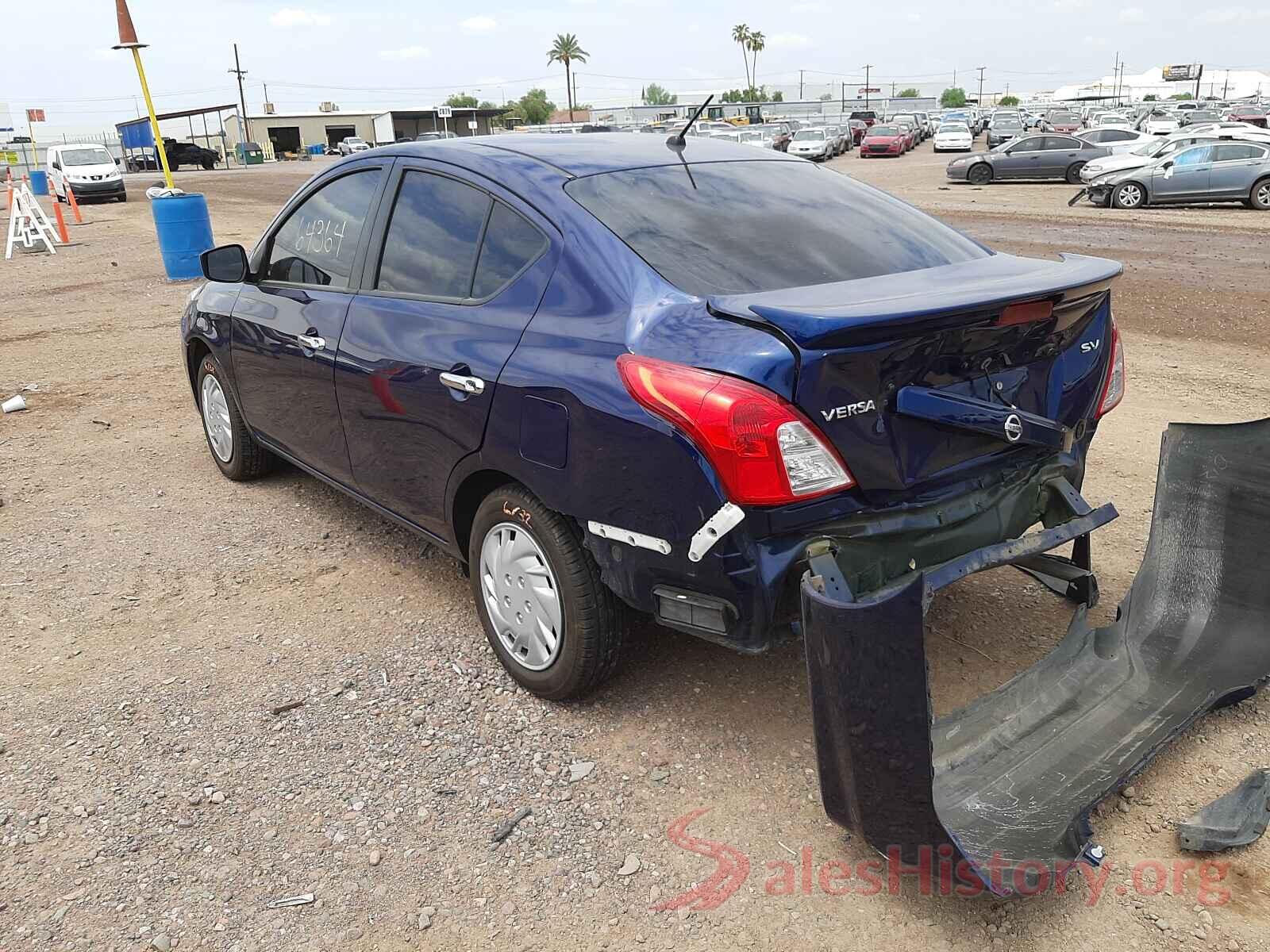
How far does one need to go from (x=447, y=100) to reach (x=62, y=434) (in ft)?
492

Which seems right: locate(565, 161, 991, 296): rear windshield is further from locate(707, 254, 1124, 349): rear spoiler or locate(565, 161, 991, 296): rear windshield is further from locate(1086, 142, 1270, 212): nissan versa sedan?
locate(1086, 142, 1270, 212): nissan versa sedan

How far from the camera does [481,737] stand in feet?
10.3

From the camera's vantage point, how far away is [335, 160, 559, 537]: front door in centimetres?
314

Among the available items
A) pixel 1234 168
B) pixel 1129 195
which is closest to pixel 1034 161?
pixel 1129 195

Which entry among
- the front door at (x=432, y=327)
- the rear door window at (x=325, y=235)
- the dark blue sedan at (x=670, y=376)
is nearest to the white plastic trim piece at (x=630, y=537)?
the dark blue sedan at (x=670, y=376)

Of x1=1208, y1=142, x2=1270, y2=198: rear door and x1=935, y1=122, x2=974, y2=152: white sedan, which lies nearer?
x1=1208, y1=142, x2=1270, y2=198: rear door

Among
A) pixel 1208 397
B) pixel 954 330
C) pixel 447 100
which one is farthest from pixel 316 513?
pixel 447 100

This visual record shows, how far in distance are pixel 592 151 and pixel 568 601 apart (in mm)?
1626

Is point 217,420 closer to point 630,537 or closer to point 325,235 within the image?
point 325,235

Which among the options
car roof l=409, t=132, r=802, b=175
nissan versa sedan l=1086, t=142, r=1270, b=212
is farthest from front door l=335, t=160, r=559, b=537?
nissan versa sedan l=1086, t=142, r=1270, b=212

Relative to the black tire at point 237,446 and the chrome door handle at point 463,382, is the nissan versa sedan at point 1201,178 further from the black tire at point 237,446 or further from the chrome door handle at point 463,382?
the chrome door handle at point 463,382

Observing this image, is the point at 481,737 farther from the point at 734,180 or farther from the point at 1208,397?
the point at 1208,397

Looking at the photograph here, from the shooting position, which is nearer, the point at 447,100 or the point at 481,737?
the point at 481,737

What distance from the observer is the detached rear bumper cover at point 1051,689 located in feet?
7.23
